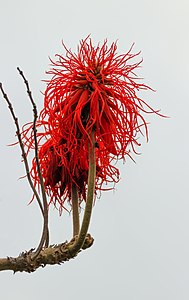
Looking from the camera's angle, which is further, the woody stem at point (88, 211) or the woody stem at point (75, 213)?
the woody stem at point (75, 213)

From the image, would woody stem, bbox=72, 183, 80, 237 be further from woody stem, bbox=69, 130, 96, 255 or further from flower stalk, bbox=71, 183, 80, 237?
woody stem, bbox=69, 130, 96, 255

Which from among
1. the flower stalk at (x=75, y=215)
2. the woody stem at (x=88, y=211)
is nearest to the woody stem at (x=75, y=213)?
the flower stalk at (x=75, y=215)

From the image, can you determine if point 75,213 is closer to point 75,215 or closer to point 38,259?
point 75,215

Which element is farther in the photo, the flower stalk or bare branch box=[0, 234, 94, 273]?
the flower stalk

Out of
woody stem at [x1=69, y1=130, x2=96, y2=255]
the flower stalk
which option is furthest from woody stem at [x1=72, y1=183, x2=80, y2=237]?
woody stem at [x1=69, y1=130, x2=96, y2=255]

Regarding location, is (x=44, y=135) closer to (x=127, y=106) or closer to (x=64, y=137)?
(x=64, y=137)

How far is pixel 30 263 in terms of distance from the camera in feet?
7.77

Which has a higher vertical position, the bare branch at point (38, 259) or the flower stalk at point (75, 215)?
the flower stalk at point (75, 215)

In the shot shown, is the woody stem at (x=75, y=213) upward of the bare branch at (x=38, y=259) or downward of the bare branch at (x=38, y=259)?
upward

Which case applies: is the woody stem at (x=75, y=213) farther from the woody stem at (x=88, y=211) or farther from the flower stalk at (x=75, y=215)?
the woody stem at (x=88, y=211)

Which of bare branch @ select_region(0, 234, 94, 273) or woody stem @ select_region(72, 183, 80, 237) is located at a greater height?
woody stem @ select_region(72, 183, 80, 237)

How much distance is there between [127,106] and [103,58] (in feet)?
0.80

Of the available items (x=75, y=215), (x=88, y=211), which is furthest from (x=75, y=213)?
(x=88, y=211)

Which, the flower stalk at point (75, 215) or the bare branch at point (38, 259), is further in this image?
the flower stalk at point (75, 215)
